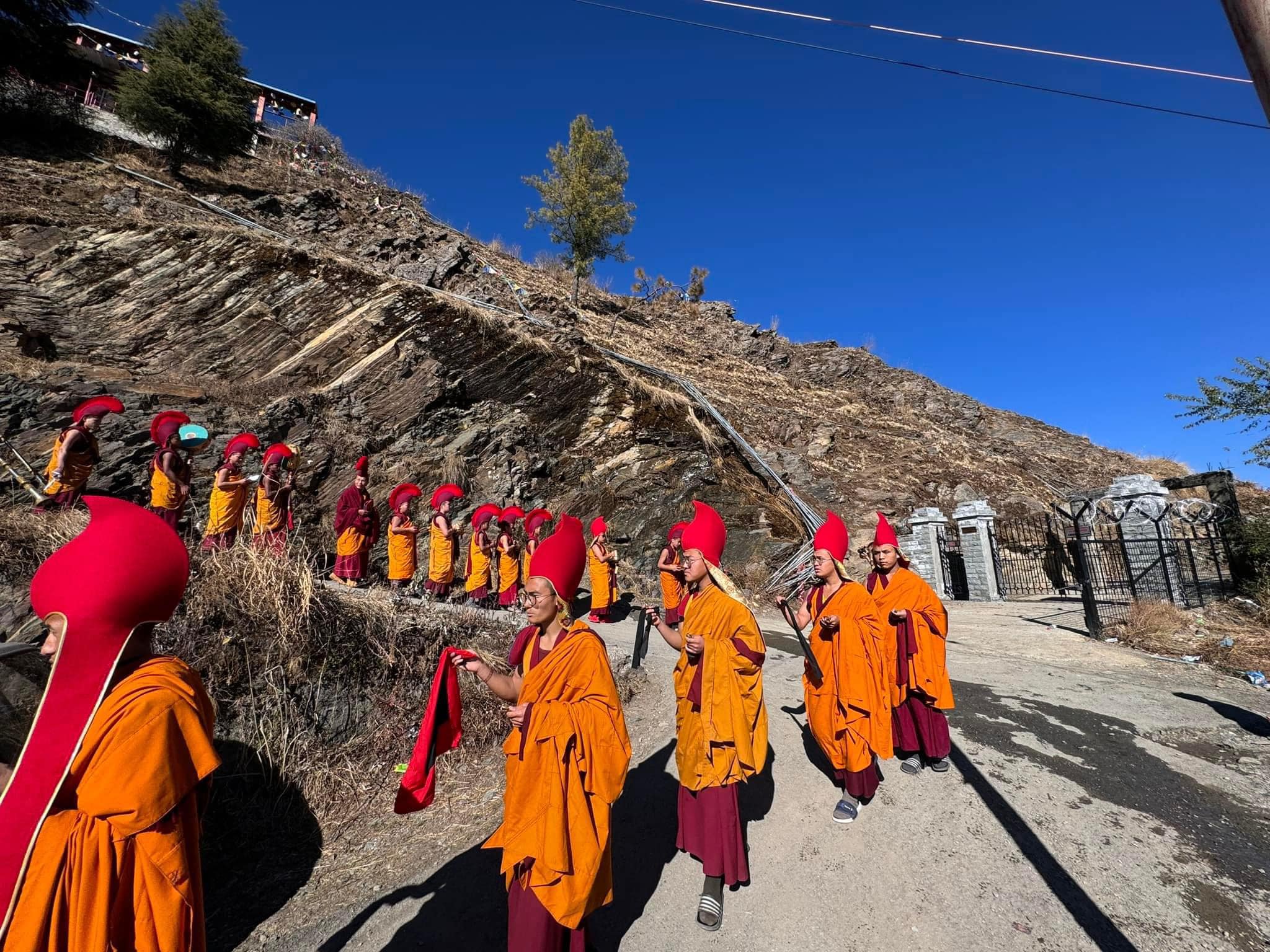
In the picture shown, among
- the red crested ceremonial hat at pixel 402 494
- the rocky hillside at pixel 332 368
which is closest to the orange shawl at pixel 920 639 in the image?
the red crested ceremonial hat at pixel 402 494

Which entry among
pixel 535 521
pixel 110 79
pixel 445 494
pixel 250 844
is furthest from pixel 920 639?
pixel 110 79

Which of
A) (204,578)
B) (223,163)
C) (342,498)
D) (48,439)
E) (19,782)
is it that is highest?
(223,163)

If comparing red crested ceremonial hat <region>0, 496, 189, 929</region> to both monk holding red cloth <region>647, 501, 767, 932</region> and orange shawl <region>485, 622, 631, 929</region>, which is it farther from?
monk holding red cloth <region>647, 501, 767, 932</region>

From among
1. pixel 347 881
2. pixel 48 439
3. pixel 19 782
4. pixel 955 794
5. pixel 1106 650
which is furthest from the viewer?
pixel 48 439

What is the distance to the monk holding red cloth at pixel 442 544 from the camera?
9.58 meters

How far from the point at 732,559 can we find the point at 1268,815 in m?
9.47

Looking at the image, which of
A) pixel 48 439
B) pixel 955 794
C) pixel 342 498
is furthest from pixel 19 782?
pixel 48 439

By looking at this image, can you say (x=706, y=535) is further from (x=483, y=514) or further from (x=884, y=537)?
(x=483, y=514)

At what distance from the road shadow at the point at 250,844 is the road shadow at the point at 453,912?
2.57 ft

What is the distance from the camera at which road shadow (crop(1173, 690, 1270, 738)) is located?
5293mm

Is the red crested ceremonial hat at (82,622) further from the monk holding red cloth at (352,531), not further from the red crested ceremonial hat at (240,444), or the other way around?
the monk holding red cloth at (352,531)

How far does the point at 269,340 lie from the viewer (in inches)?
523

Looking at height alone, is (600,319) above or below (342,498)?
above

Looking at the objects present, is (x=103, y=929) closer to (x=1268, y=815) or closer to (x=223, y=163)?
(x=1268, y=815)
